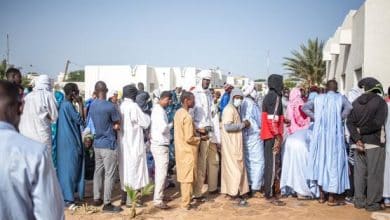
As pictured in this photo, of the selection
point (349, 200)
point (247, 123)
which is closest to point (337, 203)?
point (349, 200)

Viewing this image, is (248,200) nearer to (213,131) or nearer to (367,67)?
(213,131)

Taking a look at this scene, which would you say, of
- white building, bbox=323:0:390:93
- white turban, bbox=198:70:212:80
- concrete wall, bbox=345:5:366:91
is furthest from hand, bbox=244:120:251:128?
concrete wall, bbox=345:5:366:91

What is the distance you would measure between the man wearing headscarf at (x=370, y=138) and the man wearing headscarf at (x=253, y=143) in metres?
1.44

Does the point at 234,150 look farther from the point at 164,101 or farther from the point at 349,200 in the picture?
the point at 349,200

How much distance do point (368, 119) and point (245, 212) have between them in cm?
226

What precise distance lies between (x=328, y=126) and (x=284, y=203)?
1.41 m

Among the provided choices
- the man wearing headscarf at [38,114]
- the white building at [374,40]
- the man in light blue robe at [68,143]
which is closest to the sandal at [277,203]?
the man in light blue robe at [68,143]

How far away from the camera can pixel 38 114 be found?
5.57 metres

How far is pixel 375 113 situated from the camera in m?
5.71

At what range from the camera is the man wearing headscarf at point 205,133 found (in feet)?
21.1

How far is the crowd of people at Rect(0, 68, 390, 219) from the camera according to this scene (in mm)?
5746

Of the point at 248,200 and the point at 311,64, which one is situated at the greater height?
the point at 311,64

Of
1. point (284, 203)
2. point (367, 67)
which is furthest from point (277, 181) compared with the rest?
point (367, 67)

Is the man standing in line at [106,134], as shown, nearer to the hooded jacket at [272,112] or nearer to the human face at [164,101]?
the human face at [164,101]
